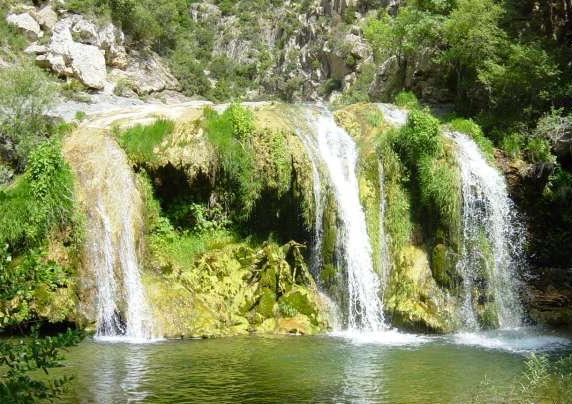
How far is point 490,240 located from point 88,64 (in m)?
25.0

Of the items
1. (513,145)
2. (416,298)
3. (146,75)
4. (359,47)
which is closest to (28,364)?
(416,298)

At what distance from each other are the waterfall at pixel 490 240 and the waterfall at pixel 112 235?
333 inches

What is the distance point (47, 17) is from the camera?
118 ft

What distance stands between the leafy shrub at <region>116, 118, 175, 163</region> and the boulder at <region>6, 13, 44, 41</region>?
20628 millimetres

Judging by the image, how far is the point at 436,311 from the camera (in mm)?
15859

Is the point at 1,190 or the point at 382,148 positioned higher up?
the point at 382,148

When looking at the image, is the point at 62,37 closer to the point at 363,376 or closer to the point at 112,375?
the point at 112,375

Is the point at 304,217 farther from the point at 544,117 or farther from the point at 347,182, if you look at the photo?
the point at 544,117

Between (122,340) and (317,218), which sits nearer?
(122,340)

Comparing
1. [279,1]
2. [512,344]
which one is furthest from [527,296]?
[279,1]

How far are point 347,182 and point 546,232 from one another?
6.20 metres

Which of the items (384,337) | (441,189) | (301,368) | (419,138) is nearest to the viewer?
(301,368)

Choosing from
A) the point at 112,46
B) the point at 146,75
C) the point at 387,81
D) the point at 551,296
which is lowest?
the point at 551,296

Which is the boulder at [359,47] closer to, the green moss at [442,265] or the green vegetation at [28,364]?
the green moss at [442,265]
